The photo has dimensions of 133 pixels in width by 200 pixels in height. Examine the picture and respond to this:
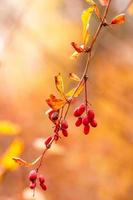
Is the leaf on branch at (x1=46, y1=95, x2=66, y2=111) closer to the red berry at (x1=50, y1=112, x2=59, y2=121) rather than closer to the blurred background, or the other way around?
the red berry at (x1=50, y1=112, x2=59, y2=121)

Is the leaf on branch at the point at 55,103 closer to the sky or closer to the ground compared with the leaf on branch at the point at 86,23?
closer to the ground

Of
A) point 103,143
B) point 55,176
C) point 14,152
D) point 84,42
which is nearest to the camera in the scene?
point 84,42

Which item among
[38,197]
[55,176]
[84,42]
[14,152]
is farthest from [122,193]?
[84,42]

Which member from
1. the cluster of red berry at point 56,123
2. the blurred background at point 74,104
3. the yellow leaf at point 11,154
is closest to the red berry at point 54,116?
the cluster of red berry at point 56,123

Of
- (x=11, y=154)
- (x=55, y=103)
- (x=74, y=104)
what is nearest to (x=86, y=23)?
(x=55, y=103)

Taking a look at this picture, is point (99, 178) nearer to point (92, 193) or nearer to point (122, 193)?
point (92, 193)

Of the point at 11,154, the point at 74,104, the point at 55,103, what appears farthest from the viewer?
the point at 74,104

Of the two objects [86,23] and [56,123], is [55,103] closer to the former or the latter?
[56,123]

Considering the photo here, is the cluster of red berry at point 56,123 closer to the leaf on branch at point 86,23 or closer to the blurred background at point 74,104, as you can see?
the leaf on branch at point 86,23
